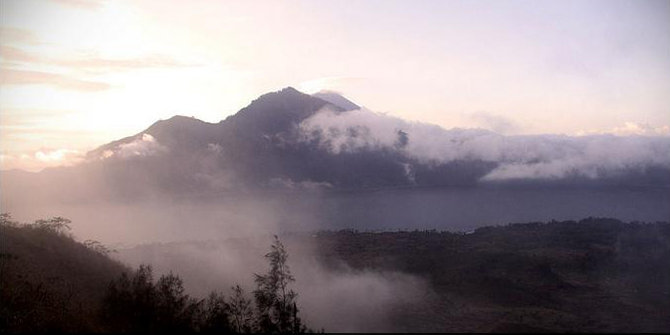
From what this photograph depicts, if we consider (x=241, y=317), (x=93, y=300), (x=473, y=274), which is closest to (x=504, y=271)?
(x=473, y=274)

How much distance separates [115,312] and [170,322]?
5573mm

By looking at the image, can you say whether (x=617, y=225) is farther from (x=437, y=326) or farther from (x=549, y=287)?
(x=437, y=326)

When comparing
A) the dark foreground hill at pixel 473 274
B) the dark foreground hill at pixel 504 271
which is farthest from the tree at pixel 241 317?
the dark foreground hill at pixel 473 274

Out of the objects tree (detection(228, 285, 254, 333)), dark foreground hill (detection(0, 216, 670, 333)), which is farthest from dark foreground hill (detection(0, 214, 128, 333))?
tree (detection(228, 285, 254, 333))

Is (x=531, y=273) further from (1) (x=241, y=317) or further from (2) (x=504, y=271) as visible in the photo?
(1) (x=241, y=317)

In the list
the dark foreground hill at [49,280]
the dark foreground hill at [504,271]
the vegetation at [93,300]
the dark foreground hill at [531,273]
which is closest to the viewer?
the vegetation at [93,300]

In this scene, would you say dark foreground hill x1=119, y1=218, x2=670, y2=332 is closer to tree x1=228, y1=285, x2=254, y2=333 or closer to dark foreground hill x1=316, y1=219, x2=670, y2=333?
dark foreground hill x1=316, y1=219, x2=670, y2=333

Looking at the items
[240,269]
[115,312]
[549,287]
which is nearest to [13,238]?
[115,312]

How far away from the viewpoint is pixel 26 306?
32.2 m

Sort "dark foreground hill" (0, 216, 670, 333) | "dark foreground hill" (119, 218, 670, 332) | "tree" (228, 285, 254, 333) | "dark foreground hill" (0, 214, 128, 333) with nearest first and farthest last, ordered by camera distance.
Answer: "dark foreground hill" (0, 214, 128, 333) < "tree" (228, 285, 254, 333) < "dark foreground hill" (0, 216, 670, 333) < "dark foreground hill" (119, 218, 670, 332)

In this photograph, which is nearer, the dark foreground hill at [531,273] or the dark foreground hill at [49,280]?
the dark foreground hill at [49,280]

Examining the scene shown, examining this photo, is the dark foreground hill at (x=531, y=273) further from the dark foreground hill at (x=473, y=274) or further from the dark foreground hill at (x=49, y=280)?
the dark foreground hill at (x=49, y=280)

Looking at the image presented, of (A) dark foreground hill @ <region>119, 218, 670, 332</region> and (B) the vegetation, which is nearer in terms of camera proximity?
(B) the vegetation

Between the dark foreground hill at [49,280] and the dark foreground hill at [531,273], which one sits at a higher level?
the dark foreground hill at [49,280]
